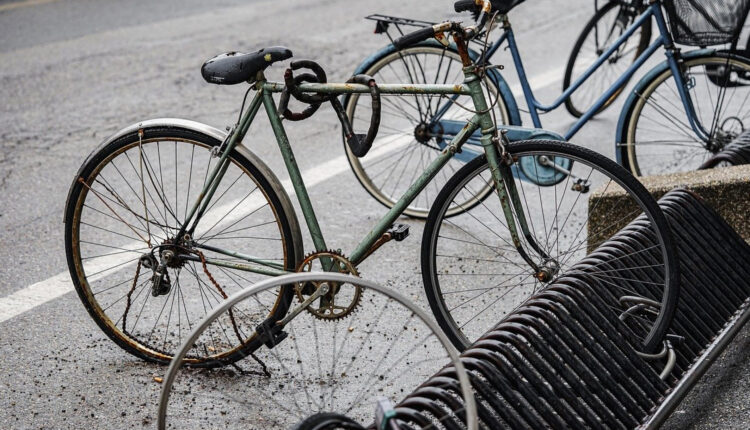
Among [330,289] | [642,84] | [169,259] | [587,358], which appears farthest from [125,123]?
[587,358]

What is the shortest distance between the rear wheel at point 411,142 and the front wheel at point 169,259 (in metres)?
0.76

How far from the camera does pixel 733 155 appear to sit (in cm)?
474

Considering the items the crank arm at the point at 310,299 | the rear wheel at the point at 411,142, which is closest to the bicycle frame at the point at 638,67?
the rear wheel at the point at 411,142

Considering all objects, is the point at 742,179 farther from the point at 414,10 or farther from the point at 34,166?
the point at 414,10

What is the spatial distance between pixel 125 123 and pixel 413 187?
3.81 metres

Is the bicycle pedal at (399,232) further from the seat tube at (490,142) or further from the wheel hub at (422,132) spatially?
the wheel hub at (422,132)

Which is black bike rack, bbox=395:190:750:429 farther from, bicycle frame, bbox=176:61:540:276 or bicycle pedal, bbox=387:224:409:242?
bicycle pedal, bbox=387:224:409:242

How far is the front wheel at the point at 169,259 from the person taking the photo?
12.0ft

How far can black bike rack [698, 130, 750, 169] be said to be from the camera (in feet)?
15.5

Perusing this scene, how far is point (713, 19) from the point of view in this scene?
4.79m

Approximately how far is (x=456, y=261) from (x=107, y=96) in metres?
3.98

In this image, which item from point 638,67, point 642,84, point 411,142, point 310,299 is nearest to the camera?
point 310,299

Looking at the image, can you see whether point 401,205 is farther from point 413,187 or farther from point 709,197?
point 709,197

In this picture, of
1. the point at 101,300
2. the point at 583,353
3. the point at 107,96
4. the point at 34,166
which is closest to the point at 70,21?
the point at 107,96
